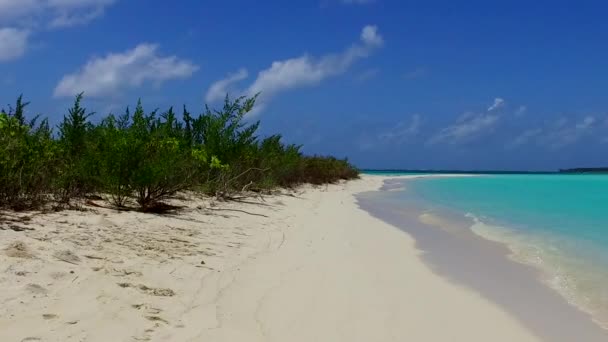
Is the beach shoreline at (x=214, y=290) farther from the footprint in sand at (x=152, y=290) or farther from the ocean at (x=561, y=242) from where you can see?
the ocean at (x=561, y=242)

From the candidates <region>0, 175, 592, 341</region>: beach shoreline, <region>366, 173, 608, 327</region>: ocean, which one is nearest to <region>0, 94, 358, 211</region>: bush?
<region>0, 175, 592, 341</region>: beach shoreline

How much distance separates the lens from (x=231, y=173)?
13.6m

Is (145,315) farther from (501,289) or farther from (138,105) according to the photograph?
(138,105)

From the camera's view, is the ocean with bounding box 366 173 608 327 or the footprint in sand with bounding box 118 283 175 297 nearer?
the footprint in sand with bounding box 118 283 175 297

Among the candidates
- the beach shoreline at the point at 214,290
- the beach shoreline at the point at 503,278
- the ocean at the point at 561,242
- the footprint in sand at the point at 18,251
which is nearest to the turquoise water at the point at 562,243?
the ocean at the point at 561,242

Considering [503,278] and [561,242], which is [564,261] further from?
[561,242]

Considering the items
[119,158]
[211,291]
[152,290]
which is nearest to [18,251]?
[152,290]

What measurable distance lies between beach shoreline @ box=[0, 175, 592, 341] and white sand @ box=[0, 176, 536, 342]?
1 centimetres

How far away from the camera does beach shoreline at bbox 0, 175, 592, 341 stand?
11.4 feet

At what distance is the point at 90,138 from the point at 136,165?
104 inches

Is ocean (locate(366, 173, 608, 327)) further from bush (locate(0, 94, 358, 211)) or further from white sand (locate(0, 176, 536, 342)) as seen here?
bush (locate(0, 94, 358, 211))

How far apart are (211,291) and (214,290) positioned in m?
0.04

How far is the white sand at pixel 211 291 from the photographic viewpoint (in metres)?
3.46

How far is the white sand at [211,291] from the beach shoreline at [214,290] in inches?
0.4
